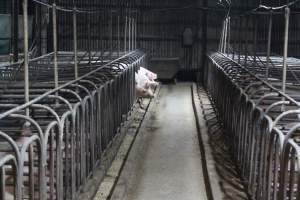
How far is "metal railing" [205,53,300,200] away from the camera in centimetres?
379

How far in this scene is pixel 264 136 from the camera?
4.77 m

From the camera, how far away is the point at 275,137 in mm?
4293

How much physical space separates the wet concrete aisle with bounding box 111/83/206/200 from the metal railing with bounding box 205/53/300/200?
67 centimetres

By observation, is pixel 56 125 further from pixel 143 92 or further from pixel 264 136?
pixel 143 92

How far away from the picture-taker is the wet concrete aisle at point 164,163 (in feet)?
20.6

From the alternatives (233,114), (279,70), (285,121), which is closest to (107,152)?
(233,114)

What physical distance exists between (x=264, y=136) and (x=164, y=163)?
3.03m

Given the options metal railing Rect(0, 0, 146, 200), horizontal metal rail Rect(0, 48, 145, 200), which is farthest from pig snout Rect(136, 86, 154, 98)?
horizontal metal rail Rect(0, 48, 145, 200)

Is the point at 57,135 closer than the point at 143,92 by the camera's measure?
Yes

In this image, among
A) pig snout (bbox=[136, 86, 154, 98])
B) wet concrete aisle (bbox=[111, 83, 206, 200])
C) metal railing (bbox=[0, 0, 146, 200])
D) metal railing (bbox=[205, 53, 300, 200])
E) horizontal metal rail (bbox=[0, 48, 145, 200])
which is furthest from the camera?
pig snout (bbox=[136, 86, 154, 98])

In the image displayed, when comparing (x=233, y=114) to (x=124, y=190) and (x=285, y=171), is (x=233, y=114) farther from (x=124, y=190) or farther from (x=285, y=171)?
(x=285, y=171)

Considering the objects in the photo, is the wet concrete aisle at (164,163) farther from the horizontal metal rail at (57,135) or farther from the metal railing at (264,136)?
the metal railing at (264,136)

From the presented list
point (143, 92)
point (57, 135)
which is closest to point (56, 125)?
point (57, 135)

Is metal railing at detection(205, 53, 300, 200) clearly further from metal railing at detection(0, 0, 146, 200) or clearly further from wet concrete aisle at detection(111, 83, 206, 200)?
metal railing at detection(0, 0, 146, 200)
